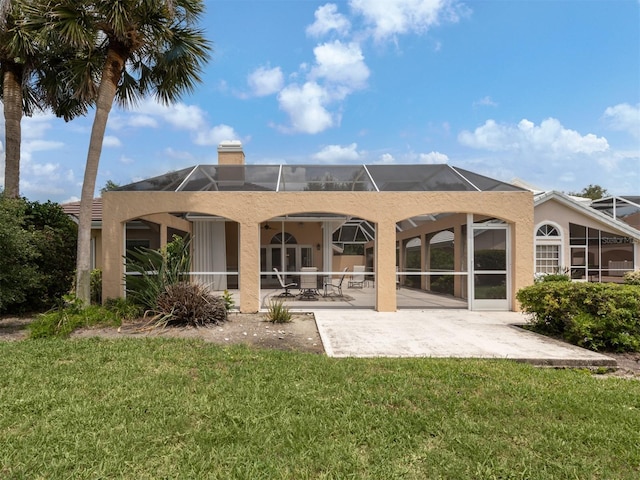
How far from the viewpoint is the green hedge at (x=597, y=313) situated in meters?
6.88

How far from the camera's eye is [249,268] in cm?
1101

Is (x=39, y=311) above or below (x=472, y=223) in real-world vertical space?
below

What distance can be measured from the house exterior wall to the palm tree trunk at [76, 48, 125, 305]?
4.56 ft

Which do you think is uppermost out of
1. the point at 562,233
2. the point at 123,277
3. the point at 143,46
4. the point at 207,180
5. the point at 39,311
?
the point at 143,46

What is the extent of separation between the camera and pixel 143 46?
10.1 metres

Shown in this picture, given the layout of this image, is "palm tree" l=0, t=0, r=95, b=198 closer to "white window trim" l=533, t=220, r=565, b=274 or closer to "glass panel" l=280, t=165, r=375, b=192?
"glass panel" l=280, t=165, r=375, b=192

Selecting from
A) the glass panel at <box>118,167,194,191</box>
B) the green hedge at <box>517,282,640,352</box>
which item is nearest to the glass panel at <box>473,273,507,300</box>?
the green hedge at <box>517,282,640,352</box>

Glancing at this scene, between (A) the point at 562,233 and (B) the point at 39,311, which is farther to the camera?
(A) the point at 562,233

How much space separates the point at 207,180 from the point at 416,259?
33.8 feet

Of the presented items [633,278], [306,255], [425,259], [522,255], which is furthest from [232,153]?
[633,278]

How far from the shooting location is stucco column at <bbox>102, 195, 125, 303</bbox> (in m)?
10.9

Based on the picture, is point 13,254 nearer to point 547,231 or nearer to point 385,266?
point 385,266

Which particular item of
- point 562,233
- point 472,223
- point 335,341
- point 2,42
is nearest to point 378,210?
point 472,223

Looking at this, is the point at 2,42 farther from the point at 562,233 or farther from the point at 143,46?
the point at 562,233
